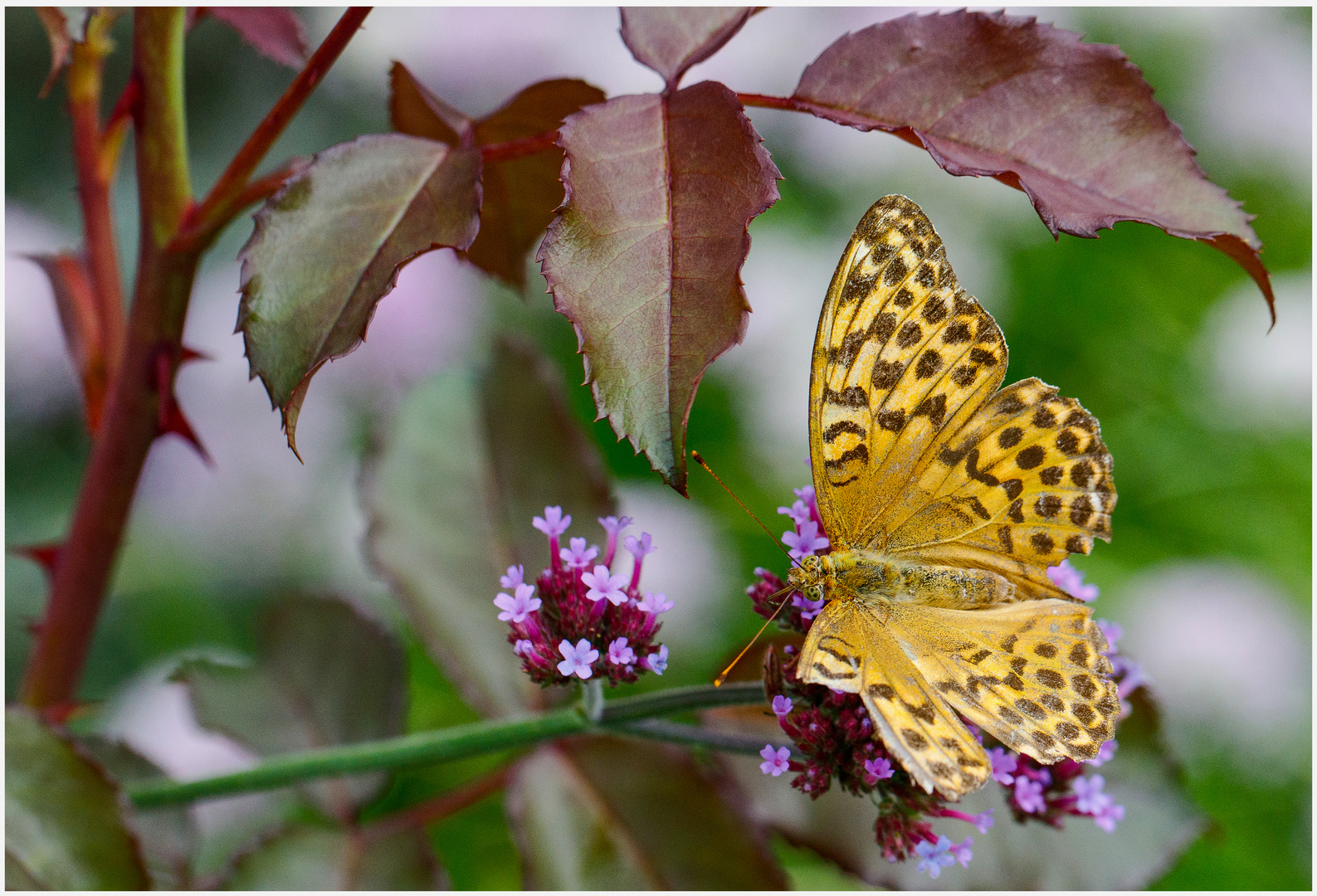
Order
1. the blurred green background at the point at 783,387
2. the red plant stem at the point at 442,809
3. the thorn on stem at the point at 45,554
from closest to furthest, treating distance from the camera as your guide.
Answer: the thorn on stem at the point at 45,554, the red plant stem at the point at 442,809, the blurred green background at the point at 783,387

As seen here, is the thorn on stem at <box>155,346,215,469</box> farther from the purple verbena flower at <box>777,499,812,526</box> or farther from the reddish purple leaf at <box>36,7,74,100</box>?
the purple verbena flower at <box>777,499,812,526</box>

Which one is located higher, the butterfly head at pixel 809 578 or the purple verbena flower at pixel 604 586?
the purple verbena flower at pixel 604 586

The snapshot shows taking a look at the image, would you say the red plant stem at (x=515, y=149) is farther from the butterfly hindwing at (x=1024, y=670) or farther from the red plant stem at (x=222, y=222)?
the butterfly hindwing at (x=1024, y=670)

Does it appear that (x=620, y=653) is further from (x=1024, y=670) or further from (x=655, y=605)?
(x=1024, y=670)

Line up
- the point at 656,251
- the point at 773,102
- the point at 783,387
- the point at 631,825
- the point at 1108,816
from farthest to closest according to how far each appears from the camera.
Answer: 1. the point at 783,387
2. the point at 631,825
3. the point at 1108,816
4. the point at 773,102
5. the point at 656,251

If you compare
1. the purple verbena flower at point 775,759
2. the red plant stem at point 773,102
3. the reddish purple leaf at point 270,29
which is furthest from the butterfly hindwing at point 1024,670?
the reddish purple leaf at point 270,29

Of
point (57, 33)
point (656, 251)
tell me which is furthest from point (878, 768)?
point (57, 33)

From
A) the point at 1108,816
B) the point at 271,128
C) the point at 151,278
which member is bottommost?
the point at 1108,816
